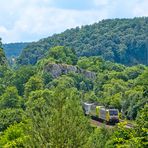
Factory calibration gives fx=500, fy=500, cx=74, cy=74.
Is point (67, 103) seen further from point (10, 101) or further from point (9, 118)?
point (10, 101)

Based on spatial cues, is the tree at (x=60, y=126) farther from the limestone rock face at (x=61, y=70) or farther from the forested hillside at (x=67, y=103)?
the limestone rock face at (x=61, y=70)

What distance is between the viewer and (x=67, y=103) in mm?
28703

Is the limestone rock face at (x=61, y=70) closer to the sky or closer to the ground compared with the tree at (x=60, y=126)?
closer to the ground

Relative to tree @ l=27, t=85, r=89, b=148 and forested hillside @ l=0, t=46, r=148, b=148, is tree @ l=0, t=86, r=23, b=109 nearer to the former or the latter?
forested hillside @ l=0, t=46, r=148, b=148

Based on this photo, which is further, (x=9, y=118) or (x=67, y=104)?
(x=9, y=118)

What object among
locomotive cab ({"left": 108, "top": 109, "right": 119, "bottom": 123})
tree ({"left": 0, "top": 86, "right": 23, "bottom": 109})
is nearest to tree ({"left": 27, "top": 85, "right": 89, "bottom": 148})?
locomotive cab ({"left": 108, "top": 109, "right": 119, "bottom": 123})

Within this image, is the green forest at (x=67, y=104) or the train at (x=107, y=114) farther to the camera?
the train at (x=107, y=114)

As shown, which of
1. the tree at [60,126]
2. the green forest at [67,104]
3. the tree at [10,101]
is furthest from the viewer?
the tree at [10,101]

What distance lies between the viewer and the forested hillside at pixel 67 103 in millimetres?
28016

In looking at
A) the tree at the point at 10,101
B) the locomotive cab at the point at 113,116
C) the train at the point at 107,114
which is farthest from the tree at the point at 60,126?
the tree at the point at 10,101

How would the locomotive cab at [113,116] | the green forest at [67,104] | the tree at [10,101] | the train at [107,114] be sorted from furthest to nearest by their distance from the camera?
the tree at [10,101] → the train at [107,114] → the locomotive cab at [113,116] → the green forest at [67,104]

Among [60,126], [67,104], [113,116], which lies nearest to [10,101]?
[113,116]

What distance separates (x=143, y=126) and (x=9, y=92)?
6342cm

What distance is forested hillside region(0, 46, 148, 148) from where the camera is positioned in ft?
91.9
